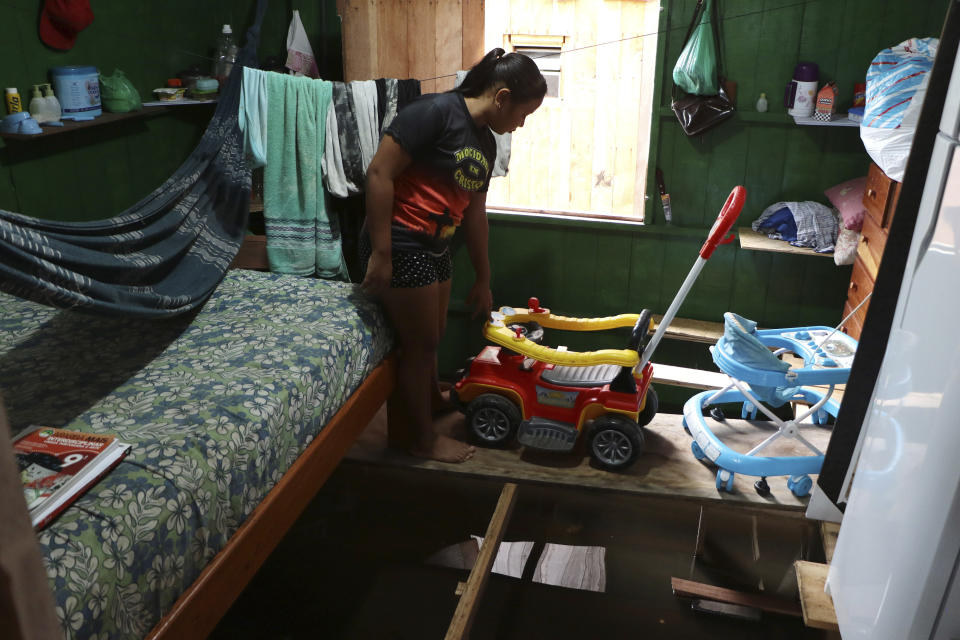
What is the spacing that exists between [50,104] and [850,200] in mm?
2692

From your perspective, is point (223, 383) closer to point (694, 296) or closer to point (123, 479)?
point (123, 479)

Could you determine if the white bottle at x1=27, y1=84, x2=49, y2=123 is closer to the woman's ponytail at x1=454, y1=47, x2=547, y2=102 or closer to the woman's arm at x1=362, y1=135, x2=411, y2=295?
the woman's arm at x1=362, y1=135, x2=411, y2=295

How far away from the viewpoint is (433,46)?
10.6ft

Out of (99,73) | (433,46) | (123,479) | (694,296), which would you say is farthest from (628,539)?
(99,73)

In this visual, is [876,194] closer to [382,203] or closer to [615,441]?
[615,441]

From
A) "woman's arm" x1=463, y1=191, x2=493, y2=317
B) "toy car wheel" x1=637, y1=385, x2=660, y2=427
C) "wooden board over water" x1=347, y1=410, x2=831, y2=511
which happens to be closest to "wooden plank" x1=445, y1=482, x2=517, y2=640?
"wooden board over water" x1=347, y1=410, x2=831, y2=511

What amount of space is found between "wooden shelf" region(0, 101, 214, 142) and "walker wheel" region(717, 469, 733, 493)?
2.18 m

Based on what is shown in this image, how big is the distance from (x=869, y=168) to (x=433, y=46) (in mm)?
1727

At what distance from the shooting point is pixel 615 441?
7.85ft

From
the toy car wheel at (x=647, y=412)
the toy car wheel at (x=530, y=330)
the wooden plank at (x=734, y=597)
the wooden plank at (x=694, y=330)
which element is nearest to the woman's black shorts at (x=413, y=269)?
the toy car wheel at (x=530, y=330)

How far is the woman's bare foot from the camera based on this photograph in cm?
246

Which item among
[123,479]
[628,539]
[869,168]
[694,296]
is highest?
[869,168]

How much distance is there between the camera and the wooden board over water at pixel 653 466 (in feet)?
7.55

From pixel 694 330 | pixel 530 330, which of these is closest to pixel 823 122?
pixel 694 330
